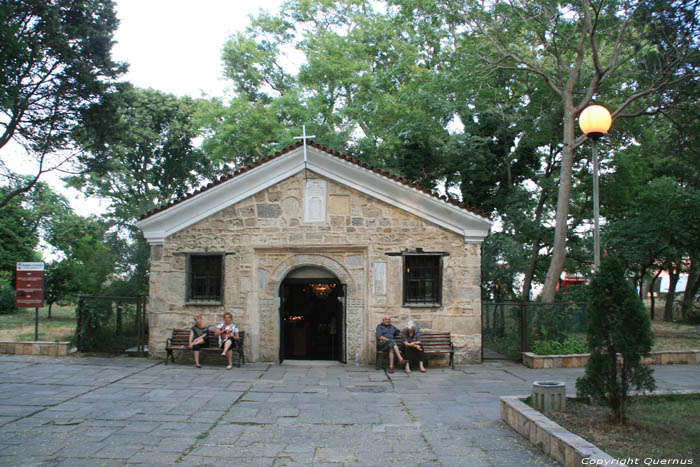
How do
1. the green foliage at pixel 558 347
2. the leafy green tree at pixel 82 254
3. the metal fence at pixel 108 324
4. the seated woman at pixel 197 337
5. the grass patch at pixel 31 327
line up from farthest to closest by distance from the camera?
the leafy green tree at pixel 82 254, the grass patch at pixel 31 327, the metal fence at pixel 108 324, the green foliage at pixel 558 347, the seated woman at pixel 197 337

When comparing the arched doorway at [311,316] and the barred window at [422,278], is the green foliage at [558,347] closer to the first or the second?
the barred window at [422,278]

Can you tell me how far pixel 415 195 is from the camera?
11.8 m

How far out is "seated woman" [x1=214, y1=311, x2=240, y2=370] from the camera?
11227 millimetres

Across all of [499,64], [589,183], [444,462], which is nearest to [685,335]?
[589,183]

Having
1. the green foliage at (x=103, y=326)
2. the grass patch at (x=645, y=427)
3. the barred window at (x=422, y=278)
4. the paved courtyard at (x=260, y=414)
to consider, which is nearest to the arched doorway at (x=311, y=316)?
the barred window at (x=422, y=278)

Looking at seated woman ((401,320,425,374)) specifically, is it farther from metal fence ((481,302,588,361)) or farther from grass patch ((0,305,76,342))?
grass patch ((0,305,76,342))

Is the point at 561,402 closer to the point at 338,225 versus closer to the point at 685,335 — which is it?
the point at 338,225

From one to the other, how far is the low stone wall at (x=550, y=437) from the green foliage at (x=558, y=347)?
5356 mm

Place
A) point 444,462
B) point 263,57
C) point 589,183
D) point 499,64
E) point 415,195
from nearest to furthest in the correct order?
point 444,462 → point 415,195 → point 499,64 → point 589,183 → point 263,57

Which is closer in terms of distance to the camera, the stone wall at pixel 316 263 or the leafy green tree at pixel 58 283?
the stone wall at pixel 316 263

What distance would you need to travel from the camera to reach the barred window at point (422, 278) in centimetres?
1189

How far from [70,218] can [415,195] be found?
74.0 feet

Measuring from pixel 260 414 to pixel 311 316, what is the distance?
25.6ft

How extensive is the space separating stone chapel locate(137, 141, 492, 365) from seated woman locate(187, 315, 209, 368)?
0.39 meters
